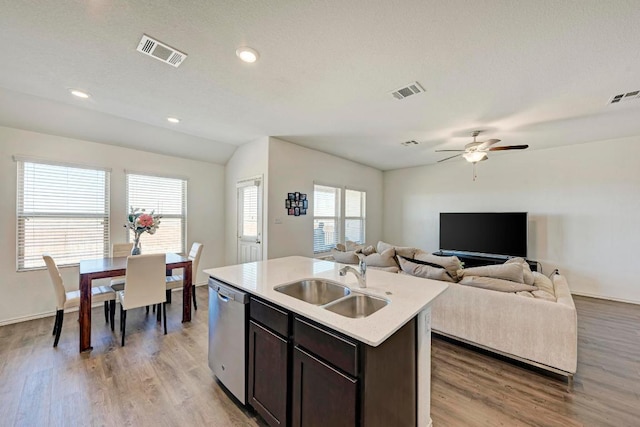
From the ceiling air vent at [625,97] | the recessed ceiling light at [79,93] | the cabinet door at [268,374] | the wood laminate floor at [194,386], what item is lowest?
the wood laminate floor at [194,386]

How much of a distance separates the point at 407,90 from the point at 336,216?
3.52m

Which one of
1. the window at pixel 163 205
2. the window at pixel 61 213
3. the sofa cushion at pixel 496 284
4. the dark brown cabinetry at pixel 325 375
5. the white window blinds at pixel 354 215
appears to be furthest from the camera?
the white window blinds at pixel 354 215

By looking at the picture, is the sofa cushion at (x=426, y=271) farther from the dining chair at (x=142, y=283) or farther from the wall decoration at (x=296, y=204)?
the dining chair at (x=142, y=283)

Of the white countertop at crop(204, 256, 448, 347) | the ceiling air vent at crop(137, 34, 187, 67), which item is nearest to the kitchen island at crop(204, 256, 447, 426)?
the white countertop at crop(204, 256, 448, 347)

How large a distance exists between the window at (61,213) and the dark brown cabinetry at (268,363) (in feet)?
12.4

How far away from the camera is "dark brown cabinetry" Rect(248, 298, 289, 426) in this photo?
156 centimetres

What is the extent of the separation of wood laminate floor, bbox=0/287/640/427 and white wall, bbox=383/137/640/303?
1.82m

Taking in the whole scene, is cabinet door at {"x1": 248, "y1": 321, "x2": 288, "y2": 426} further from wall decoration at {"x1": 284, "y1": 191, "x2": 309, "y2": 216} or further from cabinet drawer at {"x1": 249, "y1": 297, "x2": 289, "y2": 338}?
wall decoration at {"x1": 284, "y1": 191, "x2": 309, "y2": 216}

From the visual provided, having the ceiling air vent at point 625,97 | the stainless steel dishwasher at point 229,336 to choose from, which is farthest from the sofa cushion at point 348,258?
the ceiling air vent at point 625,97

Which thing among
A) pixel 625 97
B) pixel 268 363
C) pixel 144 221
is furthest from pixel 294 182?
pixel 625 97

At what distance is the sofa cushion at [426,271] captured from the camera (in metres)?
2.71

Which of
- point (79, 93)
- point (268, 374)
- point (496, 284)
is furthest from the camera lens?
point (79, 93)

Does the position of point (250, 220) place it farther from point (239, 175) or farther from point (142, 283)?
point (142, 283)

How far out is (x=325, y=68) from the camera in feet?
7.75
